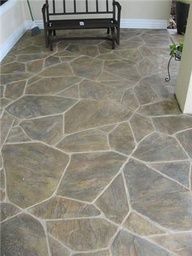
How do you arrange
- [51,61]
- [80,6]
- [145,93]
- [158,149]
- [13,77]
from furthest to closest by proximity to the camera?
[80,6] → [51,61] → [13,77] → [145,93] → [158,149]

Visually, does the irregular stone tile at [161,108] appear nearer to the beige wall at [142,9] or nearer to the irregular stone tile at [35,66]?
the irregular stone tile at [35,66]

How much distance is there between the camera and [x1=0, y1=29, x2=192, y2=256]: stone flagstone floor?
161cm

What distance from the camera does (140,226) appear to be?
166cm

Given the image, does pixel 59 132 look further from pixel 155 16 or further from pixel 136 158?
pixel 155 16

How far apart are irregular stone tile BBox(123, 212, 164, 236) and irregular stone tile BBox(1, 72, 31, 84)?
7.12ft

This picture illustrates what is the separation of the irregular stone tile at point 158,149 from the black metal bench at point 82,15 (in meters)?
2.01

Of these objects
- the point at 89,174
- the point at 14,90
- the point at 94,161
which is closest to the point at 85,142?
the point at 94,161

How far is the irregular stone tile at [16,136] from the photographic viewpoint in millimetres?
2325

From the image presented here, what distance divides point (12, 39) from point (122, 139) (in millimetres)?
2603

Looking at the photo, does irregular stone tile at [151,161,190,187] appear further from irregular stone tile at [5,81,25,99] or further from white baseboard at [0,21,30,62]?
white baseboard at [0,21,30,62]

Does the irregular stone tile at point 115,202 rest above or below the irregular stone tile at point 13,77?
below

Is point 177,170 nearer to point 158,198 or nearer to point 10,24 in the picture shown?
point 158,198

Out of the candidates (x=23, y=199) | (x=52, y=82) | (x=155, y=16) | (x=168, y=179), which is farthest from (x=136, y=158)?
(x=155, y=16)

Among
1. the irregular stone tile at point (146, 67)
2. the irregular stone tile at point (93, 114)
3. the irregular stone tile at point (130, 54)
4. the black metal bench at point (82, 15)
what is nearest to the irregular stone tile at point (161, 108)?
the irregular stone tile at point (93, 114)
